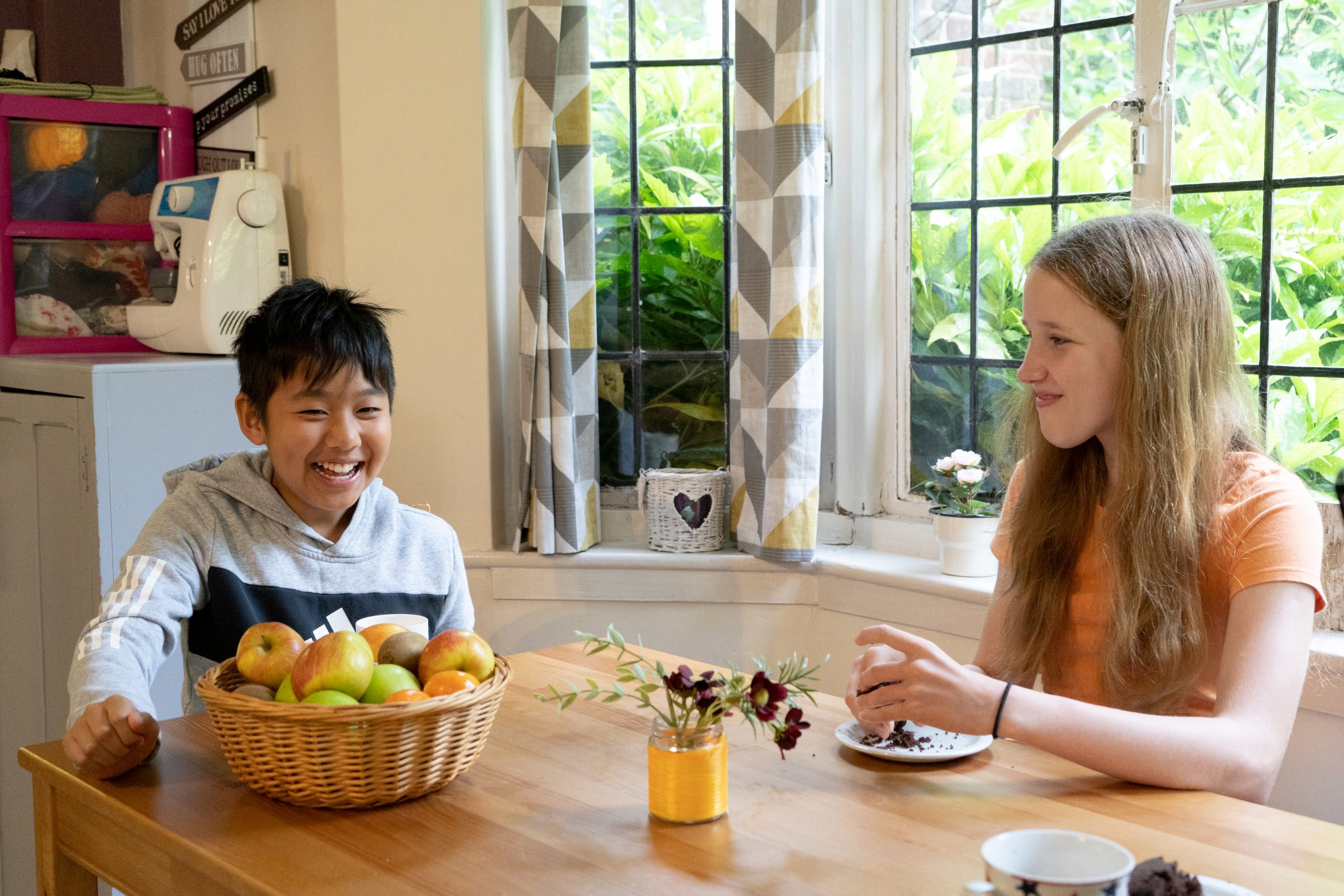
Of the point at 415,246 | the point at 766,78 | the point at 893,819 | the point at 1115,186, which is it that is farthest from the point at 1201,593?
the point at 415,246

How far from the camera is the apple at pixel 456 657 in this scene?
1.18 m

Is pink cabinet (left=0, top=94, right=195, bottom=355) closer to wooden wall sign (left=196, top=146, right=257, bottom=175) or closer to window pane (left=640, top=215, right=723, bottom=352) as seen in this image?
wooden wall sign (left=196, top=146, right=257, bottom=175)

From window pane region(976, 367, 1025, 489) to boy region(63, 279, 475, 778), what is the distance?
122 cm

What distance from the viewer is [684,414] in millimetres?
2719

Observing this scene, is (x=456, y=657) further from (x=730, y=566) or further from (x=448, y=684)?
(x=730, y=566)

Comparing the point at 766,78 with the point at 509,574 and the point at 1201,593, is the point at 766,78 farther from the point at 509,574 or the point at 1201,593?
the point at 1201,593

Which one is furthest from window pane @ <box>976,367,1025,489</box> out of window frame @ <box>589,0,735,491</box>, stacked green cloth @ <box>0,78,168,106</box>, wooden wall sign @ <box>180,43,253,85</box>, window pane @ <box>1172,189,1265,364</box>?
stacked green cloth @ <box>0,78,168,106</box>

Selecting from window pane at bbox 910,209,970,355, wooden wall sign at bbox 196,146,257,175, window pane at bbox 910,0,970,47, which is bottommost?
window pane at bbox 910,209,970,355

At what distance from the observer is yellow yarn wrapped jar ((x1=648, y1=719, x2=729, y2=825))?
108 centimetres

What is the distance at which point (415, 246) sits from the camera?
259 cm

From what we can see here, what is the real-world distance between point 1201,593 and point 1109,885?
2.50 ft

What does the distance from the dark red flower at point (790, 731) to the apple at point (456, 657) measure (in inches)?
11.8

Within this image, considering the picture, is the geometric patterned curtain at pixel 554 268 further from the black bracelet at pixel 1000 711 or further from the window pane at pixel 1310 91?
the black bracelet at pixel 1000 711

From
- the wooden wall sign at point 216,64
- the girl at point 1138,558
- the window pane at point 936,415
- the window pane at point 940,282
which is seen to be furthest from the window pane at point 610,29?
the girl at point 1138,558
